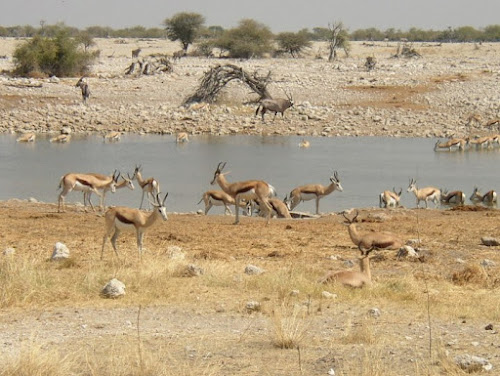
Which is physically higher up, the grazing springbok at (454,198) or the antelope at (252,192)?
the antelope at (252,192)

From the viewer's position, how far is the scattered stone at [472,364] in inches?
232

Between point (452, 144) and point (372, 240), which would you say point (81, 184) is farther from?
point (452, 144)

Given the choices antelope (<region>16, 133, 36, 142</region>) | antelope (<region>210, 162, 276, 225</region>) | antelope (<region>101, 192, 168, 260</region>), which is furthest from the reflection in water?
antelope (<region>101, 192, 168, 260</region>)

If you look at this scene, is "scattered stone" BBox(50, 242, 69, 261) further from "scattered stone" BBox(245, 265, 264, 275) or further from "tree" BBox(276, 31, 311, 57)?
"tree" BBox(276, 31, 311, 57)

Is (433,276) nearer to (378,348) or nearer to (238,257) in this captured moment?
(238,257)

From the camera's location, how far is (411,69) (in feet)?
134

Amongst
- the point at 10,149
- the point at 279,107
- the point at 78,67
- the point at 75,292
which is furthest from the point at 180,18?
the point at 75,292

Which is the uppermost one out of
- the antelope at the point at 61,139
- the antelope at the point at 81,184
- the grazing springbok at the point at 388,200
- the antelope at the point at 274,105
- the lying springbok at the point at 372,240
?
the lying springbok at the point at 372,240

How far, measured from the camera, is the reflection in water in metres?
19.5

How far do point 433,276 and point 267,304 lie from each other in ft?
7.71

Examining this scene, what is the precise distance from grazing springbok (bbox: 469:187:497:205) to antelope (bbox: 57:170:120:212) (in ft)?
24.5

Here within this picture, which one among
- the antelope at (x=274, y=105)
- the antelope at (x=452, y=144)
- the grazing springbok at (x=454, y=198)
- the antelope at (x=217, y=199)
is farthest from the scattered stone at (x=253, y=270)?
the antelope at (x=274, y=105)

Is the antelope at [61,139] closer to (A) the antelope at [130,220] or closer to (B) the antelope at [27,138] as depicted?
(B) the antelope at [27,138]

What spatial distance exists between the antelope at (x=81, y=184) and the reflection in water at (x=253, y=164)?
1833mm
